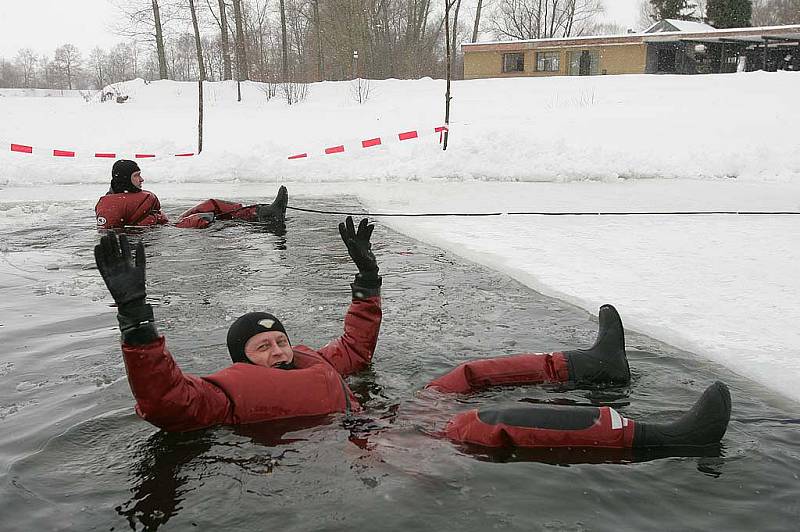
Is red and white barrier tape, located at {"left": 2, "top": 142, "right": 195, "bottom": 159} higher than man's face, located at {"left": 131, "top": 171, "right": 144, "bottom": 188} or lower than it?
higher

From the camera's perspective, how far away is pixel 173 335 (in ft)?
18.9

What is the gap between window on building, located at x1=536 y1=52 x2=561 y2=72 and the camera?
134 ft

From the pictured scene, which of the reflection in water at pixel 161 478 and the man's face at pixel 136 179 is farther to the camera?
→ the man's face at pixel 136 179

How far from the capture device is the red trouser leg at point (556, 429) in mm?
3637

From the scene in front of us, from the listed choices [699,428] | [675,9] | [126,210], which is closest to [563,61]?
[675,9]

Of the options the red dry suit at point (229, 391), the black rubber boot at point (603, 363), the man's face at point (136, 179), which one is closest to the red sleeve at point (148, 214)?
the man's face at point (136, 179)

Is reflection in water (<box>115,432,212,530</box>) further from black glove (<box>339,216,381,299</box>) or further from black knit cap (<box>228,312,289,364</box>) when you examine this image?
black glove (<box>339,216,381,299</box>)

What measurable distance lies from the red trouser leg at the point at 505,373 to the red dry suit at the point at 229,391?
0.64 meters

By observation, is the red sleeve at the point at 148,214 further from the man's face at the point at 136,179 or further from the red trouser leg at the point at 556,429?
the red trouser leg at the point at 556,429

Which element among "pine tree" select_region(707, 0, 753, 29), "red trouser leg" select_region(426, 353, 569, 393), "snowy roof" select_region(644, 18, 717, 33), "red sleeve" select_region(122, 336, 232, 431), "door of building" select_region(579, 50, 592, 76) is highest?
"pine tree" select_region(707, 0, 753, 29)

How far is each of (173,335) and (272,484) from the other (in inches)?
105

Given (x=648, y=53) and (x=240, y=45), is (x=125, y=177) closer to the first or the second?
(x=240, y=45)

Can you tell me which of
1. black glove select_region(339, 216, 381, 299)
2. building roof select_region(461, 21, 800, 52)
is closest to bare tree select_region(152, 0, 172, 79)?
building roof select_region(461, 21, 800, 52)

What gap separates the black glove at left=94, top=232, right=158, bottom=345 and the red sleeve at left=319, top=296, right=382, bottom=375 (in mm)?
Answer: 1579
